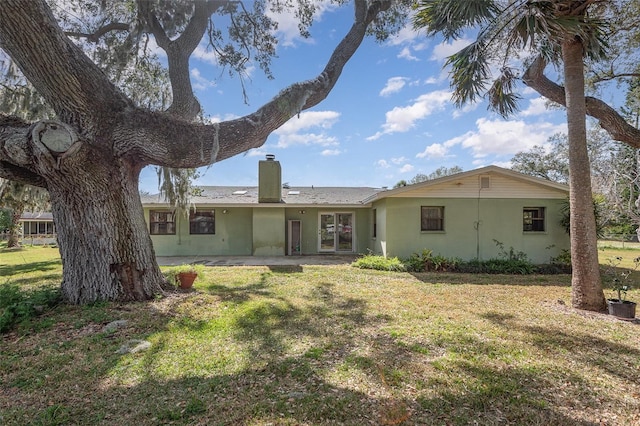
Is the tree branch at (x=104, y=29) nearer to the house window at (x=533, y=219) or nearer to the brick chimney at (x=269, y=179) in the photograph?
the brick chimney at (x=269, y=179)

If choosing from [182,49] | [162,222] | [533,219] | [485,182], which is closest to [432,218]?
[485,182]

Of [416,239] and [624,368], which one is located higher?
[416,239]

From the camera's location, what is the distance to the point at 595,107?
260 inches

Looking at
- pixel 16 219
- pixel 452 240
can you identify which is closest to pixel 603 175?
pixel 452 240

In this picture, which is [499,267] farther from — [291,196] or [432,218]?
[291,196]

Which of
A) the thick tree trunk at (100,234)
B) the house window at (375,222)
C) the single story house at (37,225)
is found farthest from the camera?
the single story house at (37,225)

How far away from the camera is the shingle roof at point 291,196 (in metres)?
13.7

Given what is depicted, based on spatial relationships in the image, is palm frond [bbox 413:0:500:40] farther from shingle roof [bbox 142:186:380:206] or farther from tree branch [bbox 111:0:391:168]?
shingle roof [bbox 142:186:380:206]

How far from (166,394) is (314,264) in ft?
27.9

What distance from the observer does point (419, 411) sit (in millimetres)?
2684

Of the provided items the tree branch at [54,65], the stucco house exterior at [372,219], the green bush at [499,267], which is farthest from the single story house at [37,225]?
the green bush at [499,267]

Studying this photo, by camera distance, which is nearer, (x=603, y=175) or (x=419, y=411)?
(x=419, y=411)

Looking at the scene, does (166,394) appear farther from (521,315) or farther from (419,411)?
(521,315)

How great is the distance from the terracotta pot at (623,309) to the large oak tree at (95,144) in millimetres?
6814
